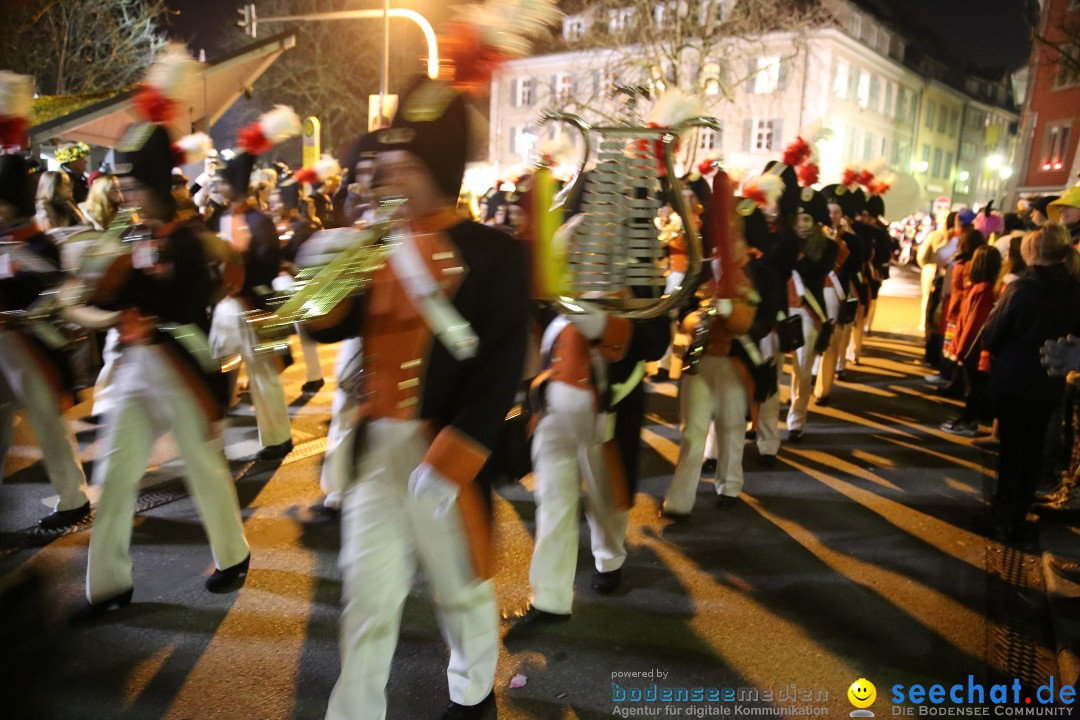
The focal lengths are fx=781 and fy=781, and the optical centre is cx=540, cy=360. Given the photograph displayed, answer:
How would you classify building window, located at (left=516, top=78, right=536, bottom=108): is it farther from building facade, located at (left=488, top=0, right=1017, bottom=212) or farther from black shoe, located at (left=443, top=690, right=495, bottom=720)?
black shoe, located at (left=443, top=690, right=495, bottom=720)

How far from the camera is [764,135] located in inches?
1575

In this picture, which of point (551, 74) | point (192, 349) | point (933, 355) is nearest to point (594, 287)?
point (192, 349)

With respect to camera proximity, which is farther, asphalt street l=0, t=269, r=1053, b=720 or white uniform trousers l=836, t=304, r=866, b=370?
white uniform trousers l=836, t=304, r=866, b=370

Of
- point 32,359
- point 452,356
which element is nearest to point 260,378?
point 32,359

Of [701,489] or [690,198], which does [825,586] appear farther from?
[690,198]

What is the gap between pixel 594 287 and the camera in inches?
147

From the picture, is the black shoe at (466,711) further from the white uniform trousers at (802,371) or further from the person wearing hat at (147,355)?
the white uniform trousers at (802,371)

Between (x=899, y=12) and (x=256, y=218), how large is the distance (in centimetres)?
5604

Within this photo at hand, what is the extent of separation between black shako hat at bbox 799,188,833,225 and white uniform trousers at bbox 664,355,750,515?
2.27m

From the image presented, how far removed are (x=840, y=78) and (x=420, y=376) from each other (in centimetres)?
4560

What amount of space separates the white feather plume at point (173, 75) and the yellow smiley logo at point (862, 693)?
13.7 ft

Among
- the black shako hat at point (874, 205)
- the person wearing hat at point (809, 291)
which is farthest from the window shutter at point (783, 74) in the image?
the person wearing hat at point (809, 291)

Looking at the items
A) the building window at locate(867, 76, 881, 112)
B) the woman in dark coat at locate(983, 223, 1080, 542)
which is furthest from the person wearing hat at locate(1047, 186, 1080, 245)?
the building window at locate(867, 76, 881, 112)

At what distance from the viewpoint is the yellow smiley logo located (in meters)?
3.31
